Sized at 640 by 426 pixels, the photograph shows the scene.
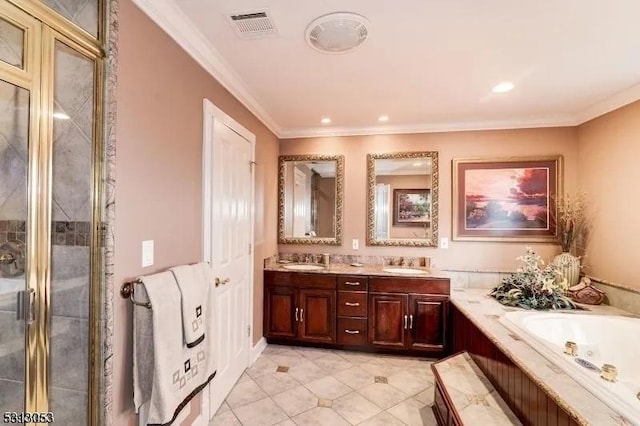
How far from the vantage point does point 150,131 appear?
1.50m

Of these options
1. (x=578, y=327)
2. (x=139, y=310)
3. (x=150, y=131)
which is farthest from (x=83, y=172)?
(x=578, y=327)

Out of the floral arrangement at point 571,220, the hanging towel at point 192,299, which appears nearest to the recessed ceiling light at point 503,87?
the floral arrangement at point 571,220

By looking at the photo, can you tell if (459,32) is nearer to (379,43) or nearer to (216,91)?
(379,43)

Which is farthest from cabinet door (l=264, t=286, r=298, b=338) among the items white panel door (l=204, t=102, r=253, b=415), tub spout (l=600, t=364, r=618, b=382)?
tub spout (l=600, t=364, r=618, b=382)

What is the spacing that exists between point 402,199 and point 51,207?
3066mm

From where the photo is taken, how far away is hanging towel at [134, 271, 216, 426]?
53.7 inches

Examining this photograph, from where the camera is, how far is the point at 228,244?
2350mm

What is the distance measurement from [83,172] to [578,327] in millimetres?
3233

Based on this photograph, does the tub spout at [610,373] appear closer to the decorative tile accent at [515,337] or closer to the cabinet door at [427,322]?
the decorative tile accent at [515,337]

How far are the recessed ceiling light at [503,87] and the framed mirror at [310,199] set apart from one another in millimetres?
1669

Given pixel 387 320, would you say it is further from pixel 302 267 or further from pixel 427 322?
pixel 302 267

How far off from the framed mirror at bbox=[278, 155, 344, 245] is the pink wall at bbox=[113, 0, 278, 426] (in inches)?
66.0

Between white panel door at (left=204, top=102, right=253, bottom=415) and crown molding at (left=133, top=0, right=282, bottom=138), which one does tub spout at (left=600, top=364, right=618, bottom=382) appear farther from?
crown molding at (left=133, top=0, right=282, bottom=138)

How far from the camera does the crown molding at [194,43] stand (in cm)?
150
